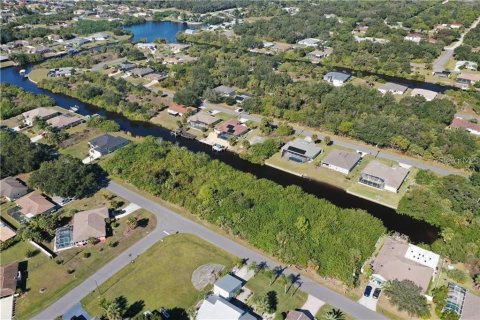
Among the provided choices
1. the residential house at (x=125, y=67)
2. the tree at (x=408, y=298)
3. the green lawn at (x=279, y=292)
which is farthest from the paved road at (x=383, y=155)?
the residential house at (x=125, y=67)

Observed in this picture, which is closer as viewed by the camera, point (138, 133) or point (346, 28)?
point (138, 133)

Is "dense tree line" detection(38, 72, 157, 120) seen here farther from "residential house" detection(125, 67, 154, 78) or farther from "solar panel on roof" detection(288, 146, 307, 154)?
"solar panel on roof" detection(288, 146, 307, 154)

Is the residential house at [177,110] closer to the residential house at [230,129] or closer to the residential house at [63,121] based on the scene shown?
the residential house at [230,129]

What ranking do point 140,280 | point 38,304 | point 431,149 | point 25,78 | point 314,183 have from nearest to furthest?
point 38,304
point 140,280
point 314,183
point 431,149
point 25,78

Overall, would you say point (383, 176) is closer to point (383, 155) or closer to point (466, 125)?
point (383, 155)

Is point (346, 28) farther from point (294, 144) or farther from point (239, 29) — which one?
point (294, 144)

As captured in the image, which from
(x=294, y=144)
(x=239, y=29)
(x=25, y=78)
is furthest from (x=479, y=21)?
(x=25, y=78)
